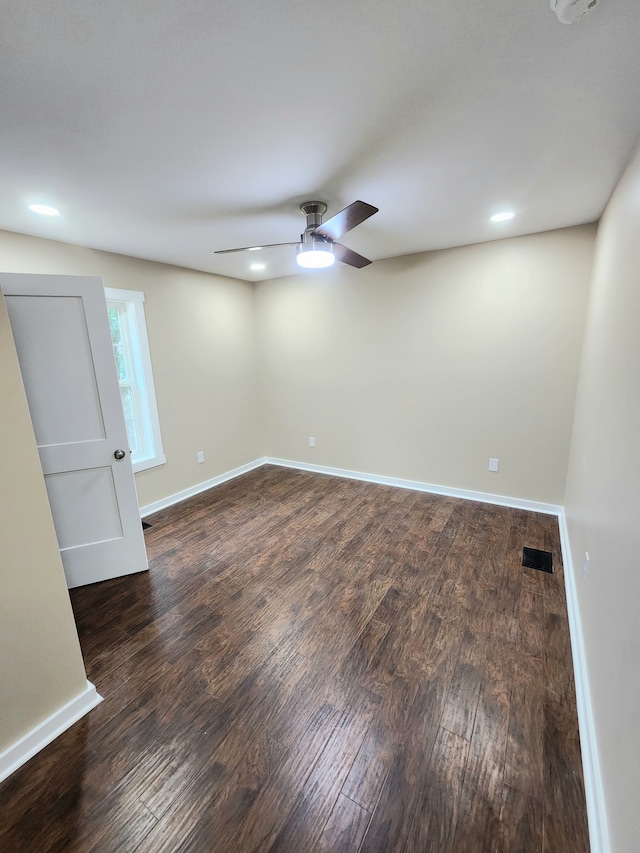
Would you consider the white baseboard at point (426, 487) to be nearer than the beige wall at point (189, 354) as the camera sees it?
No

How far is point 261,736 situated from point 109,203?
287 cm

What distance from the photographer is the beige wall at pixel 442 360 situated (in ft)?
9.66

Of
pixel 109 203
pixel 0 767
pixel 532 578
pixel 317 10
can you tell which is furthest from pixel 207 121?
pixel 532 578

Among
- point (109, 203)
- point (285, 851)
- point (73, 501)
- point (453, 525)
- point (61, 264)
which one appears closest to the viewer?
point (285, 851)

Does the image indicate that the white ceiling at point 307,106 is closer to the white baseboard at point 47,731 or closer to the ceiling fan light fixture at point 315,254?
the ceiling fan light fixture at point 315,254

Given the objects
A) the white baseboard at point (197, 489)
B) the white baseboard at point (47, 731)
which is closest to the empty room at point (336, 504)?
the white baseboard at point (47, 731)

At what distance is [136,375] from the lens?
335 cm

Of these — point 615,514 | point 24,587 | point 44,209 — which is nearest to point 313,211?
point 44,209

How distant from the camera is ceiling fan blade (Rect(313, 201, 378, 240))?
5.65ft

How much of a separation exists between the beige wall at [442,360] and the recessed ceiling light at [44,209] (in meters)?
2.46

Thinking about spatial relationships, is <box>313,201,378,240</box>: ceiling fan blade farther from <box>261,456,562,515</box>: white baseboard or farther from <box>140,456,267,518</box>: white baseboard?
<box>140,456,267,518</box>: white baseboard

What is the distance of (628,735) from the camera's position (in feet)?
3.17

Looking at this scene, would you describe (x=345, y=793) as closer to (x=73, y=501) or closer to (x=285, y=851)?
(x=285, y=851)

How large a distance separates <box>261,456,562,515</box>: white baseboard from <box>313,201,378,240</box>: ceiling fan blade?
271 centimetres
